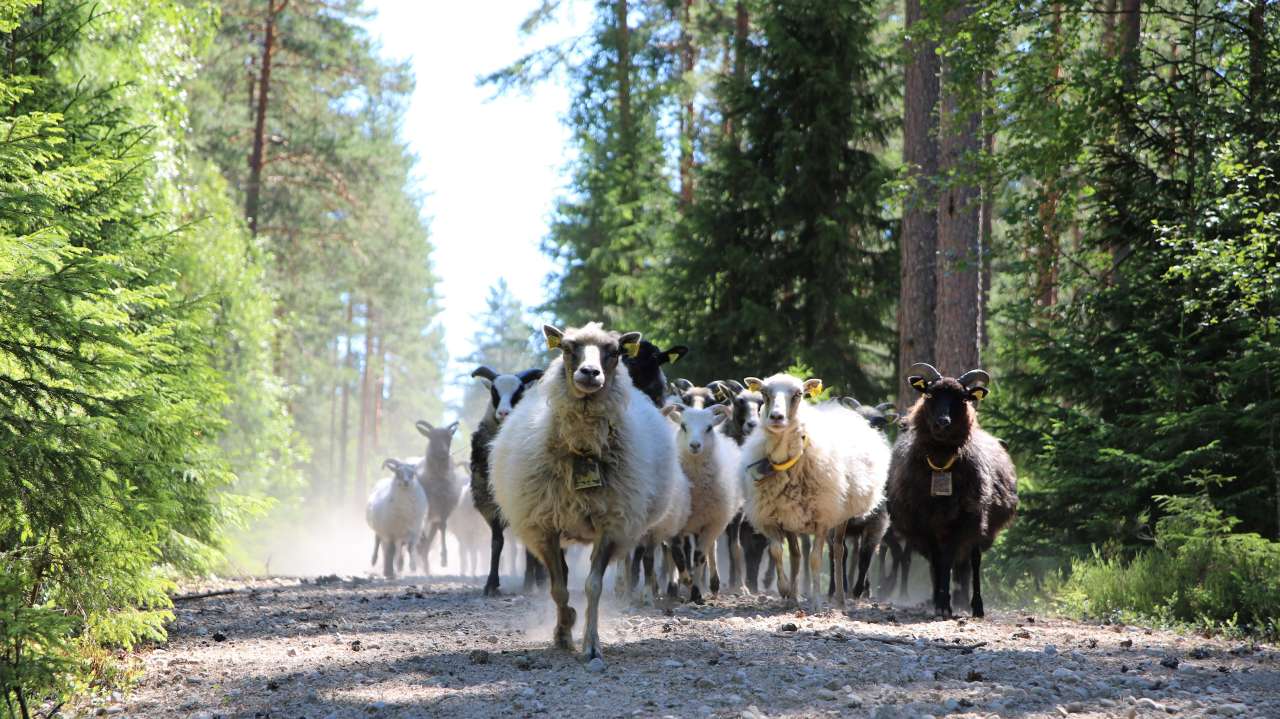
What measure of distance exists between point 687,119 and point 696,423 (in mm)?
20637

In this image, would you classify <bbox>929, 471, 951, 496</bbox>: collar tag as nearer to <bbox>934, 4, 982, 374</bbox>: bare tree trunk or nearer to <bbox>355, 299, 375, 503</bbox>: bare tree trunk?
<bbox>934, 4, 982, 374</bbox>: bare tree trunk

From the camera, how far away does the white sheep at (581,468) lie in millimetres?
8188

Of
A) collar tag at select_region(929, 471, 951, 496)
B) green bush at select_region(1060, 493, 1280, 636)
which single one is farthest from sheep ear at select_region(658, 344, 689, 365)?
green bush at select_region(1060, 493, 1280, 636)

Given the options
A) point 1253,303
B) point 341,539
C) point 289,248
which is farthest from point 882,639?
point 341,539

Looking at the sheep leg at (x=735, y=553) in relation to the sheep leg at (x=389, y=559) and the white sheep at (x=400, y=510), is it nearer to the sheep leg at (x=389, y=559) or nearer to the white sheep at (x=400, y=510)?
the sheep leg at (x=389, y=559)

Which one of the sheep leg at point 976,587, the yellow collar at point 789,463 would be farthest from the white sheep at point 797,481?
the sheep leg at point 976,587

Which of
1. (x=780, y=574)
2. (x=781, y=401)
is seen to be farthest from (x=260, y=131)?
(x=780, y=574)

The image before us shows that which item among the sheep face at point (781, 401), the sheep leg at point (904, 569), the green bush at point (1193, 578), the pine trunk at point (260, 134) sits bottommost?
the sheep leg at point (904, 569)

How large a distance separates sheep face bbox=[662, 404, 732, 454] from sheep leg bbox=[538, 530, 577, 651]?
3381 mm

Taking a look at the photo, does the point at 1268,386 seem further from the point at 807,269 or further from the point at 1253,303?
the point at 807,269

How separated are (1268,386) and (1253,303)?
0.95m

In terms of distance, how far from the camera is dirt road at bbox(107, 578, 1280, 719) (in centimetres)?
623

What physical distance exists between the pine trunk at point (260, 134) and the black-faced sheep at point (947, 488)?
78.4 ft

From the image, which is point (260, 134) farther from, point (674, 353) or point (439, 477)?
point (674, 353)
